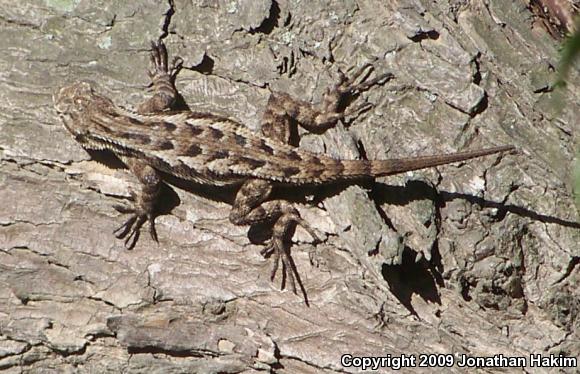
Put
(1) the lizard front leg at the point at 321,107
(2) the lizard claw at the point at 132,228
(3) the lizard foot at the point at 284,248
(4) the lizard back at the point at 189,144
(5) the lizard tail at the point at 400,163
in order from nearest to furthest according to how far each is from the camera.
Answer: (5) the lizard tail at the point at 400,163
(3) the lizard foot at the point at 284,248
(2) the lizard claw at the point at 132,228
(1) the lizard front leg at the point at 321,107
(4) the lizard back at the point at 189,144

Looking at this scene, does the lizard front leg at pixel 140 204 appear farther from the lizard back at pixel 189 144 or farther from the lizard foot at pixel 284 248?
the lizard foot at pixel 284 248

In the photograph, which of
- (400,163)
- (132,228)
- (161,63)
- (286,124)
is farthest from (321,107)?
(132,228)

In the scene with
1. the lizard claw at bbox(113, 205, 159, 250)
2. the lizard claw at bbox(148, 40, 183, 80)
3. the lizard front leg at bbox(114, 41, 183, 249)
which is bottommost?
the lizard claw at bbox(113, 205, 159, 250)

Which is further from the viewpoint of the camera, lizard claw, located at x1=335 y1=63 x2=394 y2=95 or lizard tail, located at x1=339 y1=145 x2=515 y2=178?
lizard claw, located at x1=335 y1=63 x2=394 y2=95

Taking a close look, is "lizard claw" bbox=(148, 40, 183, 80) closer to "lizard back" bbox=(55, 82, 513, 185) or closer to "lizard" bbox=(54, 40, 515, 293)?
"lizard" bbox=(54, 40, 515, 293)

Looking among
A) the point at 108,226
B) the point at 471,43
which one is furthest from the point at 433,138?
the point at 108,226

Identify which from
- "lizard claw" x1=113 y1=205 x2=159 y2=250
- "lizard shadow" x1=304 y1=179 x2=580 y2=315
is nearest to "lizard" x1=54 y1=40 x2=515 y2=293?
"lizard claw" x1=113 y1=205 x2=159 y2=250

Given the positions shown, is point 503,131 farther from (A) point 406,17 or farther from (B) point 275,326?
(B) point 275,326

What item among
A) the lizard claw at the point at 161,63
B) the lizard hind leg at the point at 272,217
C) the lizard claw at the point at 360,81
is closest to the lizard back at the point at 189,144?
the lizard hind leg at the point at 272,217
